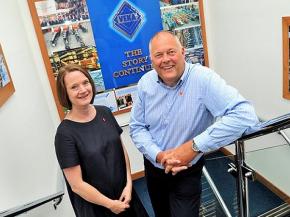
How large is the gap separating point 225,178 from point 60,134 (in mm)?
1829

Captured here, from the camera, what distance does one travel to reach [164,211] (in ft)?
5.35

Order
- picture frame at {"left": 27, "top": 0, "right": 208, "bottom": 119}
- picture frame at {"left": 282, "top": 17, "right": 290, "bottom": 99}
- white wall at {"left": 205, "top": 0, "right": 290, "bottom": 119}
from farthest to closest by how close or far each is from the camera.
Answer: picture frame at {"left": 27, "top": 0, "right": 208, "bottom": 119}
white wall at {"left": 205, "top": 0, "right": 290, "bottom": 119}
picture frame at {"left": 282, "top": 17, "right": 290, "bottom": 99}

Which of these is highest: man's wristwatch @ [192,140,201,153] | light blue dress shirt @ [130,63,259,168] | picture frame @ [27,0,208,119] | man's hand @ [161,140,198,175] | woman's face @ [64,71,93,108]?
picture frame @ [27,0,208,119]

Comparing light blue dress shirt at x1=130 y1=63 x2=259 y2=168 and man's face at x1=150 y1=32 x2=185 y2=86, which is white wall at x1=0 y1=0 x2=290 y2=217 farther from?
man's face at x1=150 y1=32 x2=185 y2=86

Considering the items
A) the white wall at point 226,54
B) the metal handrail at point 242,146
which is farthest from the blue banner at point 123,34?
the metal handrail at point 242,146

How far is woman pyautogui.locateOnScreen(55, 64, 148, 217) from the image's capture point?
4.22 ft

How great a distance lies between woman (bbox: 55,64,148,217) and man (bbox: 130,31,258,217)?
19 cm

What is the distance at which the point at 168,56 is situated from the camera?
4.26ft

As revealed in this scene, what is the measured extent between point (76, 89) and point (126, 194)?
0.63 m

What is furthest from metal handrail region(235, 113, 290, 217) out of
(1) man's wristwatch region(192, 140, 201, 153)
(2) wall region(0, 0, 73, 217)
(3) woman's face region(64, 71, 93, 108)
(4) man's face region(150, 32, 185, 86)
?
(2) wall region(0, 0, 73, 217)

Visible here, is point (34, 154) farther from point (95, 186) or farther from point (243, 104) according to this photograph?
point (243, 104)

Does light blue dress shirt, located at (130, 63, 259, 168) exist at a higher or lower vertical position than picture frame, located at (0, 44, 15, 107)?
lower

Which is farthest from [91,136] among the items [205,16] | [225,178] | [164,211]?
[205,16]

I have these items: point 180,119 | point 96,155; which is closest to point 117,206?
point 96,155
